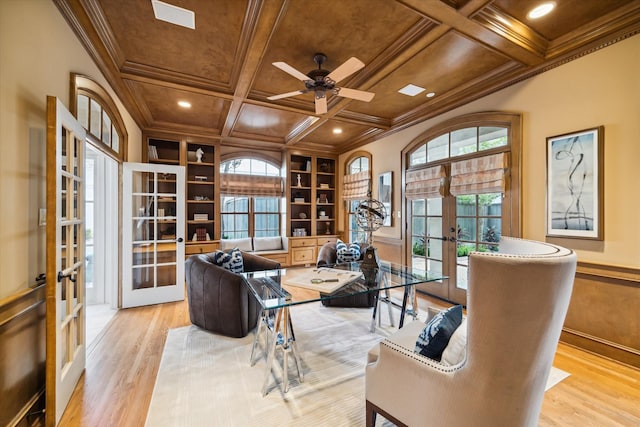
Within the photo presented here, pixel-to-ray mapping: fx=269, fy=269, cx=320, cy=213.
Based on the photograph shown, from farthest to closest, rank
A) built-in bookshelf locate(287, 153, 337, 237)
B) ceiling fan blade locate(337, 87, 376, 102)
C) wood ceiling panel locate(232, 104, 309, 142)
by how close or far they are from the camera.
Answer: built-in bookshelf locate(287, 153, 337, 237), wood ceiling panel locate(232, 104, 309, 142), ceiling fan blade locate(337, 87, 376, 102)

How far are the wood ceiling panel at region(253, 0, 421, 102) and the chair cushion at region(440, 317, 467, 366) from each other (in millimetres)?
2358

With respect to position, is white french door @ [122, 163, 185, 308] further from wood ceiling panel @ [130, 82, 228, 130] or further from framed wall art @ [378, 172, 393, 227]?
framed wall art @ [378, 172, 393, 227]

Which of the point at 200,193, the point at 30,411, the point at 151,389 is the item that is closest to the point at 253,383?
the point at 151,389

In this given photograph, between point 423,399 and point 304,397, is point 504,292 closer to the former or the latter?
point 423,399

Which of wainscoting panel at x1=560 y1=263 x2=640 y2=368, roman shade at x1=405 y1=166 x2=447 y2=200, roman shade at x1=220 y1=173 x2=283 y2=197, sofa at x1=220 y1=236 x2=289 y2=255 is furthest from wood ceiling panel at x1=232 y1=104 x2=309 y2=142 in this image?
wainscoting panel at x1=560 y1=263 x2=640 y2=368

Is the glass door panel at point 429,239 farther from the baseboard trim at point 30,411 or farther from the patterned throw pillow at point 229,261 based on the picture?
the baseboard trim at point 30,411

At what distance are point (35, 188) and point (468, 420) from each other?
263cm

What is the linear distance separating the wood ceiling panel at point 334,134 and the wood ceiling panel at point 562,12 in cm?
273

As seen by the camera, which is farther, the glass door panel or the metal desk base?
the glass door panel

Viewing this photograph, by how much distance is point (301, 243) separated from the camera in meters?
6.16

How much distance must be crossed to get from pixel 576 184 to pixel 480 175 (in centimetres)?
95

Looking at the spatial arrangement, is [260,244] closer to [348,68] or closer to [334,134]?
[334,134]

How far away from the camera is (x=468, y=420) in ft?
3.51

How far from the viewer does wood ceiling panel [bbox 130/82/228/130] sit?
11.6ft
